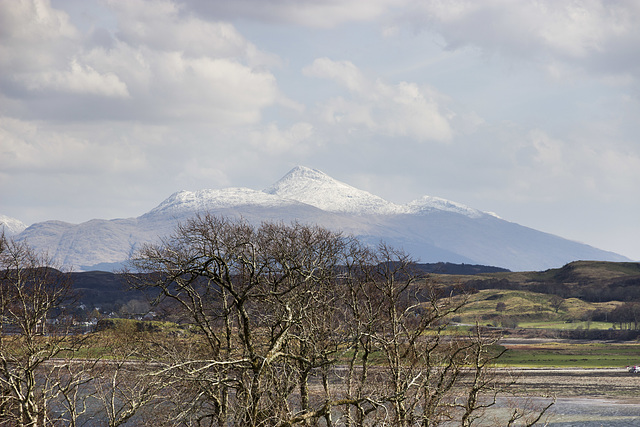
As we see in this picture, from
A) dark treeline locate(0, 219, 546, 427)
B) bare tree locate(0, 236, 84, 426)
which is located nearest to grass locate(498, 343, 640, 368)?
dark treeline locate(0, 219, 546, 427)

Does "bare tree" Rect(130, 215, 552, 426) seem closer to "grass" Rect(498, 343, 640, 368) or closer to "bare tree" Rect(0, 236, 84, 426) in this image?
"bare tree" Rect(0, 236, 84, 426)

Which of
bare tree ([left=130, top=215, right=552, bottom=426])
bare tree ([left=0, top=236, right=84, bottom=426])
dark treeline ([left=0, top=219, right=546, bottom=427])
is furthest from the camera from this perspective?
bare tree ([left=0, top=236, right=84, bottom=426])

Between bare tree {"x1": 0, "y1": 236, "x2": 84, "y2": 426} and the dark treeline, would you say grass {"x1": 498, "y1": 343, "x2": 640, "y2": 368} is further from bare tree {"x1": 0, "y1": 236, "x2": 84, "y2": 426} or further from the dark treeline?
bare tree {"x1": 0, "y1": 236, "x2": 84, "y2": 426}

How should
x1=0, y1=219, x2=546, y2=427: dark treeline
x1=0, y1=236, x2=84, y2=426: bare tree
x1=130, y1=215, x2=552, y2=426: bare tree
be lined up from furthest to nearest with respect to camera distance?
x1=0, y1=236, x2=84, y2=426: bare tree, x1=0, y1=219, x2=546, y2=427: dark treeline, x1=130, y1=215, x2=552, y2=426: bare tree

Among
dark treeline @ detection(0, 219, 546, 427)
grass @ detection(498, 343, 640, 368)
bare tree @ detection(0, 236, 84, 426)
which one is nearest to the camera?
dark treeline @ detection(0, 219, 546, 427)

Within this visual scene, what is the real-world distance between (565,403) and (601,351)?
79.2 metres

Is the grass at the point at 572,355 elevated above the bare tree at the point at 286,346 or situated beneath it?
situated beneath

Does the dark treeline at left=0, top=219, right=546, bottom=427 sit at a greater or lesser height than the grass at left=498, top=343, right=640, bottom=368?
greater

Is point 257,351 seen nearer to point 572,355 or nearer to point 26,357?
point 26,357

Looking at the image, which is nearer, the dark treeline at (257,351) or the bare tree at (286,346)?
the bare tree at (286,346)

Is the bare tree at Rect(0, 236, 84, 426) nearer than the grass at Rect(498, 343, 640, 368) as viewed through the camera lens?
Yes

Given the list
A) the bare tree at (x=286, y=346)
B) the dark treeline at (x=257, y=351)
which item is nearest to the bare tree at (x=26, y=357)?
the dark treeline at (x=257, y=351)

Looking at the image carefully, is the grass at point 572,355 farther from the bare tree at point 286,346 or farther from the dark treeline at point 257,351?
the bare tree at point 286,346

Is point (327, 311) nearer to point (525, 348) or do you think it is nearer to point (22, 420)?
point (22, 420)
